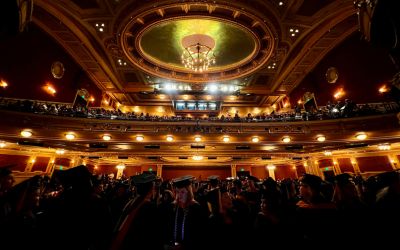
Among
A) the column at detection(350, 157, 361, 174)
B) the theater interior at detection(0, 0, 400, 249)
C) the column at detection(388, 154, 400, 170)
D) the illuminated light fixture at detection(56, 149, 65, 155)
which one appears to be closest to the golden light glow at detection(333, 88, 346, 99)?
the theater interior at detection(0, 0, 400, 249)

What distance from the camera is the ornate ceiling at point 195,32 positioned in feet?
30.0

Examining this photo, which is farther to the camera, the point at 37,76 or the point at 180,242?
the point at 37,76

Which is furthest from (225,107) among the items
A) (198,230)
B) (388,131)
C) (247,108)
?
(198,230)

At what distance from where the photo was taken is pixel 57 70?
37.5 ft

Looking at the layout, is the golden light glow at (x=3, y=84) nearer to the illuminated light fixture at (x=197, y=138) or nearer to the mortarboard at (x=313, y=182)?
the illuminated light fixture at (x=197, y=138)

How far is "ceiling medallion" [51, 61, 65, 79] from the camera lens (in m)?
11.2

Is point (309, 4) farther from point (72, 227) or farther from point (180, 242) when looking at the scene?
point (72, 227)

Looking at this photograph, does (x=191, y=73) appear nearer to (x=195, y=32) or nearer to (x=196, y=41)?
(x=196, y=41)

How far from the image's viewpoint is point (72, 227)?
89.2 inches

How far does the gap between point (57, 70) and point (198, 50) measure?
9380 millimetres

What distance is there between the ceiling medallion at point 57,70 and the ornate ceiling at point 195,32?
110 centimetres

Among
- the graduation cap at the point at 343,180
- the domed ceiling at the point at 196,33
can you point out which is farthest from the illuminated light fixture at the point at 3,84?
the graduation cap at the point at 343,180

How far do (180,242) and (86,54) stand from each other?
1305 cm

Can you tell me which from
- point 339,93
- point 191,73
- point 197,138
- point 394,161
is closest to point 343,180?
point 197,138
